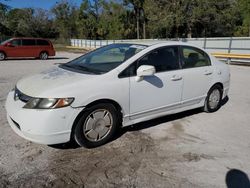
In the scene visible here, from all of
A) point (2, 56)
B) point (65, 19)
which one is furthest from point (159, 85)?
point (65, 19)

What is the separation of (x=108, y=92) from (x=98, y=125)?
54cm

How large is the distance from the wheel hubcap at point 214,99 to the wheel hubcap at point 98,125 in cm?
277

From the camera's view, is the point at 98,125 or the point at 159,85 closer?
the point at 98,125

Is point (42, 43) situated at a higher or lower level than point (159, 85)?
higher

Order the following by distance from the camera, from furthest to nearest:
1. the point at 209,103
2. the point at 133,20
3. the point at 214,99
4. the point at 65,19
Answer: the point at 65,19 → the point at 133,20 → the point at 214,99 → the point at 209,103

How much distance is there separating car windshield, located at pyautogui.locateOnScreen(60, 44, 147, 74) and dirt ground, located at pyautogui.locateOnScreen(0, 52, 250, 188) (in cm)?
121

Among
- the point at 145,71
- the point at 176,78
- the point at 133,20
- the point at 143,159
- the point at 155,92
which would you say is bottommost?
the point at 143,159

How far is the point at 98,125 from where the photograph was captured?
3.91 metres

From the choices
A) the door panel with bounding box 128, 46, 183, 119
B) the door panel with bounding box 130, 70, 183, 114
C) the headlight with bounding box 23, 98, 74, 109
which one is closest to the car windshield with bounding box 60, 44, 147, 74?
the door panel with bounding box 128, 46, 183, 119

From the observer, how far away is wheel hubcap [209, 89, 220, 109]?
18.8 ft

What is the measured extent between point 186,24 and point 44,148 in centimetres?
3165

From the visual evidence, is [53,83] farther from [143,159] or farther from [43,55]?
[43,55]

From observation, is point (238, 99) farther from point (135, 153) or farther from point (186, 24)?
point (186, 24)

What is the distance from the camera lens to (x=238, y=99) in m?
7.14
